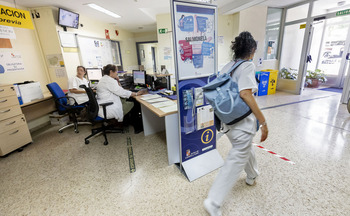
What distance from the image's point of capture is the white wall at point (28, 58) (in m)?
3.23

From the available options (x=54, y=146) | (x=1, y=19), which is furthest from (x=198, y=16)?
(x=54, y=146)

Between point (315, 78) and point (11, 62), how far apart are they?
8998 mm

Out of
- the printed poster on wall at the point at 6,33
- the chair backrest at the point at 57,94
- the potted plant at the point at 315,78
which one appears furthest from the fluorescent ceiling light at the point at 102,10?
the potted plant at the point at 315,78

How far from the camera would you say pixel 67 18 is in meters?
3.94

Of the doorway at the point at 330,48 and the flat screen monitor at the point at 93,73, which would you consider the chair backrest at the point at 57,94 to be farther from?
the doorway at the point at 330,48

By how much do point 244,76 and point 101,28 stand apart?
5.88m

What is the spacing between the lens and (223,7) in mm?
4754

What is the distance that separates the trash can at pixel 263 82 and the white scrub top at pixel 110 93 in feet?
14.0

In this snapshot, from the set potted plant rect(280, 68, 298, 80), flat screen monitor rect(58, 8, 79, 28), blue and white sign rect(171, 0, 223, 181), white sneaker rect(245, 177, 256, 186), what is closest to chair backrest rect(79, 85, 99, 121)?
blue and white sign rect(171, 0, 223, 181)

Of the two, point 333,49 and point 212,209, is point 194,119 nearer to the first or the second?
point 212,209

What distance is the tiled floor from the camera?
1.51 m

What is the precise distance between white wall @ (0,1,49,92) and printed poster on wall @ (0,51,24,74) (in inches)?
2.5

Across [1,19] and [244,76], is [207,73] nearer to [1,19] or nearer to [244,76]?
[244,76]

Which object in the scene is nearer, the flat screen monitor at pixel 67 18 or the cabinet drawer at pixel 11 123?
the cabinet drawer at pixel 11 123
